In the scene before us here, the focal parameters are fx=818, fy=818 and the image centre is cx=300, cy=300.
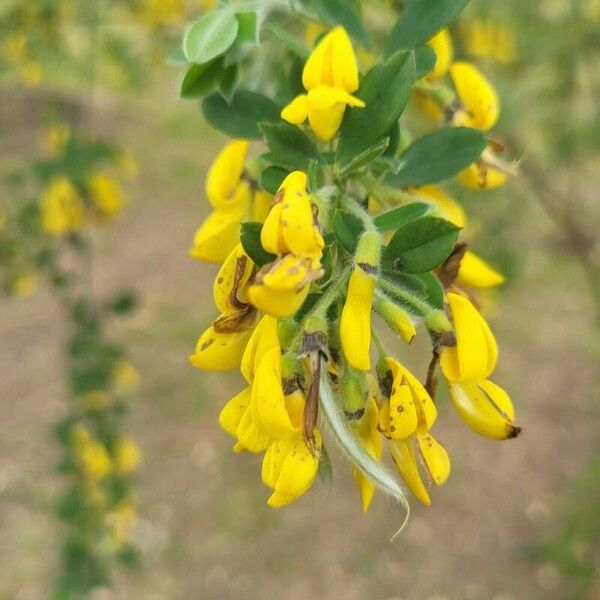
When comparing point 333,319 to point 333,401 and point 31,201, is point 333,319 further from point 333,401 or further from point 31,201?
point 31,201

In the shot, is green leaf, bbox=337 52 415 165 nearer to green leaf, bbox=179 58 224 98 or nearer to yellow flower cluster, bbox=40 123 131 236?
green leaf, bbox=179 58 224 98

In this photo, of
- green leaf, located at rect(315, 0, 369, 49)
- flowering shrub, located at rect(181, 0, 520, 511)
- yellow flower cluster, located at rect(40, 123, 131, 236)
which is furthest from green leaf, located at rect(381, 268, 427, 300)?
yellow flower cluster, located at rect(40, 123, 131, 236)

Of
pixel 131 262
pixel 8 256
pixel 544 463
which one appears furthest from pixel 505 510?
pixel 131 262

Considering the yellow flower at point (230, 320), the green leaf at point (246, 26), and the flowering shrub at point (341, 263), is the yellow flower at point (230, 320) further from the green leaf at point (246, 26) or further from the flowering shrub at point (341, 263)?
the green leaf at point (246, 26)

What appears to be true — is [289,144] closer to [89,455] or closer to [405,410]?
[405,410]

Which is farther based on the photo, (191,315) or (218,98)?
(191,315)

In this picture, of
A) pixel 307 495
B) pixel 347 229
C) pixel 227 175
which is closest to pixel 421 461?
pixel 347 229
